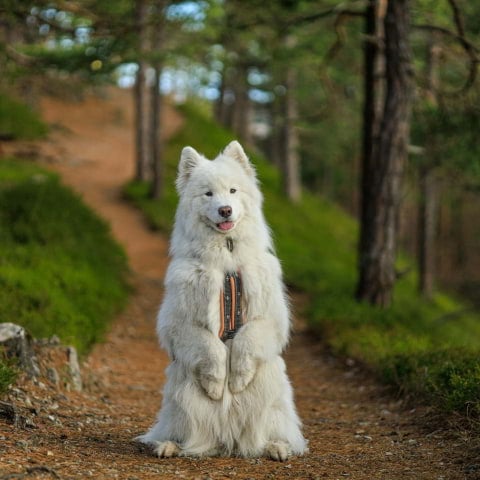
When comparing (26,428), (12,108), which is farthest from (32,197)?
(12,108)

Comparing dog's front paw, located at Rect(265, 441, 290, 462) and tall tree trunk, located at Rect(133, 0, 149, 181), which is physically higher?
tall tree trunk, located at Rect(133, 0, 149, 181)

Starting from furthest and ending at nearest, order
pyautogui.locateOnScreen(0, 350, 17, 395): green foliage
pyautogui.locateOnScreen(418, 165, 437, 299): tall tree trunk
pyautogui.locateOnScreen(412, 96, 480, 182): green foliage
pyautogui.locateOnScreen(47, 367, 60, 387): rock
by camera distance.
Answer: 1. pyautogui.locateOnScreen(418, 165, 437, 299): tall tree trunk
2. pyautogui.locateOnScreen(412, 96, 480, 182): green foliage
3. pyautogui.locateOnScreen(47, 367, 60, 387): rock
4. pyautogui.locateOnScreen(0, 350, 17, 395): green foliage

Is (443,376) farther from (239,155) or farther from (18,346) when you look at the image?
(18,346)

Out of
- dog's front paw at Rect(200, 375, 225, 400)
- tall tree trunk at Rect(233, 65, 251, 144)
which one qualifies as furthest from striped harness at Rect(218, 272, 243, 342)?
tall tree trunk at Rect(233, 65, 251, 144)

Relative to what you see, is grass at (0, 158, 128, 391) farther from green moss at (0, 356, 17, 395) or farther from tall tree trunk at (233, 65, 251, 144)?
tall tree trunk at (233, 65, 251, 144)

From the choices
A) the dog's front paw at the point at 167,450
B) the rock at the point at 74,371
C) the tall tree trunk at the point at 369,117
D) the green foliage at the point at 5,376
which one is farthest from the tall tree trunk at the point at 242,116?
the dog's front paw at the point at 167,450

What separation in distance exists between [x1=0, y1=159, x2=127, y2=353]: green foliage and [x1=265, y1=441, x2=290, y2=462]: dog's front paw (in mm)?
4234

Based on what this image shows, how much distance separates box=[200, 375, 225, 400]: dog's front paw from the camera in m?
5.78

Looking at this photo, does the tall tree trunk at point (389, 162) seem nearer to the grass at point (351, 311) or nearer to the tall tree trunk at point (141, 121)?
the grass at point (351, 311)

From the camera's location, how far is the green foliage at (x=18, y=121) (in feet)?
78.4

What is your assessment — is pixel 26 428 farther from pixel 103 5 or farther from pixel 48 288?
pixel 103 5

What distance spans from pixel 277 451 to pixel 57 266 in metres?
6.84

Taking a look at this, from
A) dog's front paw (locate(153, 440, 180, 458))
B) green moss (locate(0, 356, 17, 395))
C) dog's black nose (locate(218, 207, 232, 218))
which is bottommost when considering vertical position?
dog's front paw (locate(153, 440, 180, 458))

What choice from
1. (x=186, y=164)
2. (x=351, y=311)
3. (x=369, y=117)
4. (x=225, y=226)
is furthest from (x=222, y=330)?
→ (x=369, y=117)
